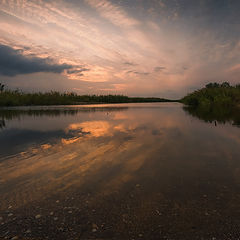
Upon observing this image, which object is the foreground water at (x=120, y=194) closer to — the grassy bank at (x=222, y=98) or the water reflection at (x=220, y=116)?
the water reflection at (x=220, y=116)

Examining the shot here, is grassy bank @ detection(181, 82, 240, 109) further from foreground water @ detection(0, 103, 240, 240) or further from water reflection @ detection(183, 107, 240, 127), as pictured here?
foreground water @ detection(0, 103, 240, 240)

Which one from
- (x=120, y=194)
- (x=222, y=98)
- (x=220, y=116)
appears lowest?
(x=120, y=194)

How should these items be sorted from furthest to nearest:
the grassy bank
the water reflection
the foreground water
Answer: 1. the grassy bank
2. the water reflection
3. the foreground water

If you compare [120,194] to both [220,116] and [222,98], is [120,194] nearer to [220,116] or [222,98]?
[220,116]

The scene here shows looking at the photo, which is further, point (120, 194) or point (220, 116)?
point (220, 116)

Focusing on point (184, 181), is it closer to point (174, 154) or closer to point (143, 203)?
point (143, 203)

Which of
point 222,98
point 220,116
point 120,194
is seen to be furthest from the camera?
point 222,98

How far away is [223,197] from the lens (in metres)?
4.08

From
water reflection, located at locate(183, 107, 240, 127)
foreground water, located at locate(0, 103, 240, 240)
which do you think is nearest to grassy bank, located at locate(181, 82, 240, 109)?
water reflection, located at locate(183, 107, 240, 127)

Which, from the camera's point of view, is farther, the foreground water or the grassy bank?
the grassy bank

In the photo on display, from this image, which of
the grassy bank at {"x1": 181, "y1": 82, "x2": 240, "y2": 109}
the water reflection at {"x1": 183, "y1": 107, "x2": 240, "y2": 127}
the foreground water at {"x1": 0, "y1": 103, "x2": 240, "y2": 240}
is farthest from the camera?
the grassy bank at {"x1": 181, "y1": 82, "x2": 240, "y2": 109}

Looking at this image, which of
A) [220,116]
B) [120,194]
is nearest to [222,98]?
[220,116]

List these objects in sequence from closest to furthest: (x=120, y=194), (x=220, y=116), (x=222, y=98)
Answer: (x=120, y=194) → (x=220, y=116) → (x=222, y=98)

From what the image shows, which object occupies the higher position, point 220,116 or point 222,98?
point 222,98
